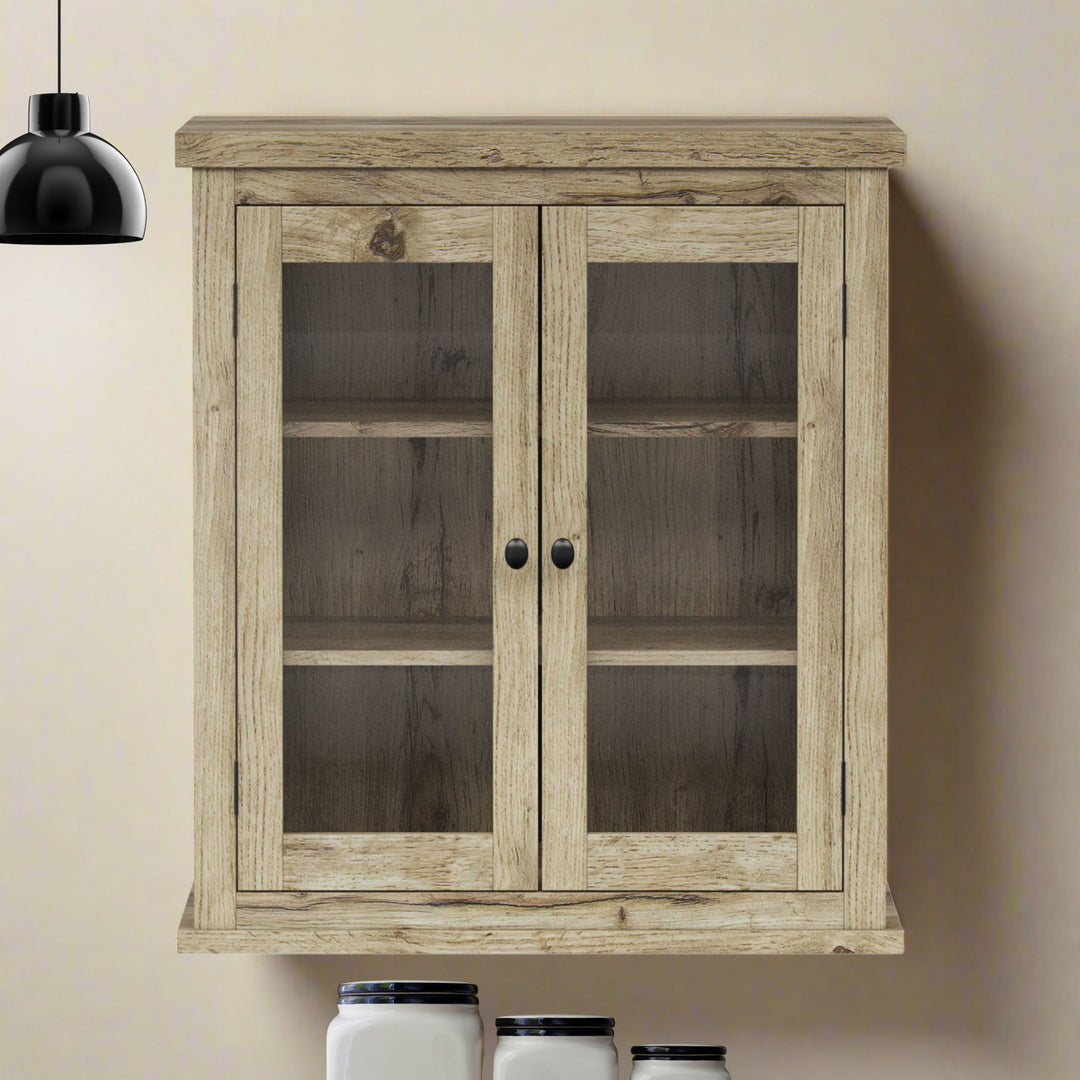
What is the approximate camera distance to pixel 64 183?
4.02 ft

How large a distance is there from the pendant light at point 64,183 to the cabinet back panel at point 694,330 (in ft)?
1.64

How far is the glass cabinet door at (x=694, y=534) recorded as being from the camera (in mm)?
1400

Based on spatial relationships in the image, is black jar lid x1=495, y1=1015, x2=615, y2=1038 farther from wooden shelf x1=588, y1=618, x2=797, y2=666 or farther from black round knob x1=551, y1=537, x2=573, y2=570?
black round knob x1=551, y1=537, x2=573, y2=570

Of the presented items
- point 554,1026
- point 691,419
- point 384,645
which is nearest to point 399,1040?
point 554,1026

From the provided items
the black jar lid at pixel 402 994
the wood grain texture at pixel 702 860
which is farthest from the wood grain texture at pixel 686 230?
the black jar lid at pixel 402 994

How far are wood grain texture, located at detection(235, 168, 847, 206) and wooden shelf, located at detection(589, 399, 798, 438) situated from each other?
0.23 meters

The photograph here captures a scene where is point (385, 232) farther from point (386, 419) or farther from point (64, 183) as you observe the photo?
point (64, 183)

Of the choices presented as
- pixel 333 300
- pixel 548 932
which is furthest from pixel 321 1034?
pixel 333 300

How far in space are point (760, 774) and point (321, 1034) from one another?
78 centimetres

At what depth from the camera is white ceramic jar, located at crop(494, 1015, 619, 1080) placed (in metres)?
1.43

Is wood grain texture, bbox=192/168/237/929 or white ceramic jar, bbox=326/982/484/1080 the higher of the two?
wood grain texture, bbox=192/168/237/929

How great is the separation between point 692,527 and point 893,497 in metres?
0.44

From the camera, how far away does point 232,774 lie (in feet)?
4.63

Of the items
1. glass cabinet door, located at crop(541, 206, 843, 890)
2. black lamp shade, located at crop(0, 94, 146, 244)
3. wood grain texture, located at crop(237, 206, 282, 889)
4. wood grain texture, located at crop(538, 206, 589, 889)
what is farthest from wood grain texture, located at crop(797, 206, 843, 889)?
black lamp shade, located at crop(0, 94, 146, 244)
